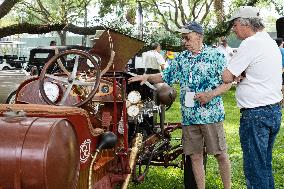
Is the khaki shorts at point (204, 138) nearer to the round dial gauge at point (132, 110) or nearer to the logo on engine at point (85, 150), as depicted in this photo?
the round dial gauge at point (132, 110)

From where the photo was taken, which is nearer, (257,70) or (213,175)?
(257,70)

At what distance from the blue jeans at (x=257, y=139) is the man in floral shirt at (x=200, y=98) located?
2.22ft

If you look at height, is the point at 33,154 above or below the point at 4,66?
below

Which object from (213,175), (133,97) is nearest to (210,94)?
(133,97)

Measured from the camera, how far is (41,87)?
4293mm

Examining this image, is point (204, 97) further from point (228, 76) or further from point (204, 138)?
point (228, 76)

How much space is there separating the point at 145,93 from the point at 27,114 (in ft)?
8.87

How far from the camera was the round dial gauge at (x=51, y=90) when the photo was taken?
4.55 metres

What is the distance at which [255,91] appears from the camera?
441 centimetres

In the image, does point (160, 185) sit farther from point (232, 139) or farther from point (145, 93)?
point (232, 139)

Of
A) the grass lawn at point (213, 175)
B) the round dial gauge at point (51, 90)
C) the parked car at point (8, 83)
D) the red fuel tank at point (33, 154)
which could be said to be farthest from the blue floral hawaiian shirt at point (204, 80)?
the parked car at point (8, 83)

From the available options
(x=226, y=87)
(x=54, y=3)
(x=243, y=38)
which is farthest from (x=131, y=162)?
(x=54, y=3)

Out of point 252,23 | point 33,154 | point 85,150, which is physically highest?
point 252,23

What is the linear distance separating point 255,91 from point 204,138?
1087mm
